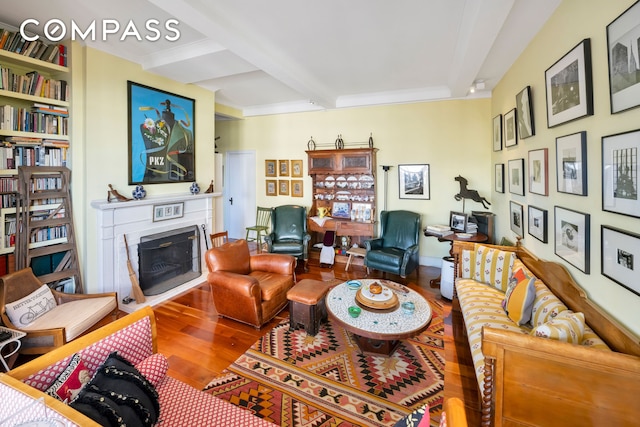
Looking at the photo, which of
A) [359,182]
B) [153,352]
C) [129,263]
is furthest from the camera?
[359,182]

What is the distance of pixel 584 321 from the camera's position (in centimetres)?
177

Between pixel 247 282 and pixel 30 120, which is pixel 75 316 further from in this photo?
pixel 30 120

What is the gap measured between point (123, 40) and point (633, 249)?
175 inches

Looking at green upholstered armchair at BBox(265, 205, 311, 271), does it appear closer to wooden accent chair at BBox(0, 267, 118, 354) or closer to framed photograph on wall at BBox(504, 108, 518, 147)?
wooden accent chair at BBox(0, 267, 118, 354)

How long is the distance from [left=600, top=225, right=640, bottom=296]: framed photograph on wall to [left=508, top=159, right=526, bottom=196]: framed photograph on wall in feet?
4.94

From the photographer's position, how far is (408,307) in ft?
8.35

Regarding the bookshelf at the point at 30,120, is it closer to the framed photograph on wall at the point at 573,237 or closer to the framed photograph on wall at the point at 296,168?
the framed photograph on wall at the point at 296,168

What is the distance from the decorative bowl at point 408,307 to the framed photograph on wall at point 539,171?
4.87ft

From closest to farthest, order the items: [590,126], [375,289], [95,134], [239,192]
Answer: [590,126] < [375,289] < [95,134] < [239,192]

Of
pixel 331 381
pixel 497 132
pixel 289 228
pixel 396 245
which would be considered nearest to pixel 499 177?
pixel 497 132

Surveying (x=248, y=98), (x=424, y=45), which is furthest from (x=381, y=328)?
(x=248, y=98)

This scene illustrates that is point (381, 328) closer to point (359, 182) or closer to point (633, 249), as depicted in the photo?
point (633, 249)

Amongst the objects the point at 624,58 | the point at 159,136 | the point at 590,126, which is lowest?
the point at 590,126

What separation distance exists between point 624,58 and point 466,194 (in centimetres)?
289
